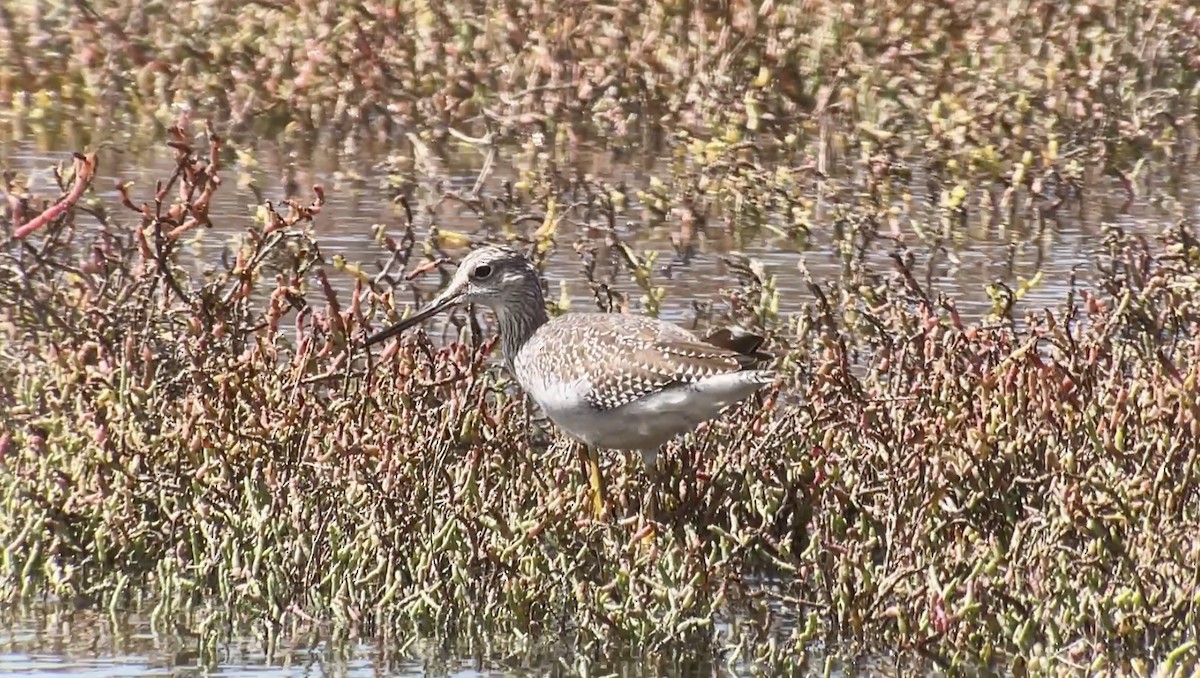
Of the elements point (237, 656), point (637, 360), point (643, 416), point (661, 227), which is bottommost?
point (237, 656)

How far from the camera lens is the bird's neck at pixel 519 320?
26.2 ft

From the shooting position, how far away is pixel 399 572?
6422 mm

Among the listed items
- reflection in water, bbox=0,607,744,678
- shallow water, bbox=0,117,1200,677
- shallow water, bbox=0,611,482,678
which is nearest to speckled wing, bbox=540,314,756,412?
reflection in water, bbox=0,607,744,678

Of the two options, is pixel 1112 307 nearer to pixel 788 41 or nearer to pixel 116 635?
pixel 116 635

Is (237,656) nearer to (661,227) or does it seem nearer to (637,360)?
(637,360)

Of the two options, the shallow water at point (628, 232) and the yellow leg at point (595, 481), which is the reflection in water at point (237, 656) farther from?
the yellow leg at point (595, 481)

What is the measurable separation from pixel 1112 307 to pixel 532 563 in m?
3.42

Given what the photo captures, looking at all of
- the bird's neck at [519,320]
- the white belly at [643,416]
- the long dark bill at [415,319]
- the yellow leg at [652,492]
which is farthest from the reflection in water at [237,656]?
the bird's neck at [519,320]

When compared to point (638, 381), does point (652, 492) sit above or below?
below

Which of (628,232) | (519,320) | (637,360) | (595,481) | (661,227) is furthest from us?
(661,227)

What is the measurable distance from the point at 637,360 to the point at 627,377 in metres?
0.07

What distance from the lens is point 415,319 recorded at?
25.2 ft

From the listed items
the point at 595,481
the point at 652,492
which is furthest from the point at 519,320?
the point at 652,492

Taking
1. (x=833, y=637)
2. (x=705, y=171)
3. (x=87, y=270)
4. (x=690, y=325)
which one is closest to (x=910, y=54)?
(x=705, y=171)
